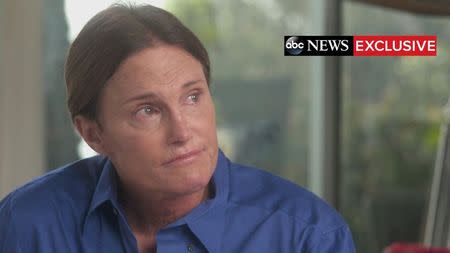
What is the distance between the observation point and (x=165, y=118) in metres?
1.38

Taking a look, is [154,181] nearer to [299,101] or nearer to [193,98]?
[193,98]

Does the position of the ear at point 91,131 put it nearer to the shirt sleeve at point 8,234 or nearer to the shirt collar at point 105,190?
the shirt collar at point 105,190

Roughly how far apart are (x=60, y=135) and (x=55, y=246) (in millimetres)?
1988

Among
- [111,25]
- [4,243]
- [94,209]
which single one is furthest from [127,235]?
[111,25]

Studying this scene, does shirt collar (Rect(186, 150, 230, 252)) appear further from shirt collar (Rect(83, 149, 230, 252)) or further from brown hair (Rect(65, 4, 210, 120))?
brown hair (Rect(65, 4, 210, 120))

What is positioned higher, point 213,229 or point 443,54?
point 443,54

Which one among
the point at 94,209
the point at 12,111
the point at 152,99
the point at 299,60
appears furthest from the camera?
the point at 299,60

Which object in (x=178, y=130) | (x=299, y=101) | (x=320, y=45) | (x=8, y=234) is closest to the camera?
(x=178, y=130)

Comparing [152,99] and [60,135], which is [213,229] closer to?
[152,99]

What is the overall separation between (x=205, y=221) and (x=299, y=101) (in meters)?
2.07

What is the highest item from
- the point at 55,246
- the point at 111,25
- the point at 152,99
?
the point at 111,25

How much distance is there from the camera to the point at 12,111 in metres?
3.19

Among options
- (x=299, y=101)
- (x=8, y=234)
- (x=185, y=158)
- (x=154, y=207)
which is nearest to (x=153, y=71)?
(x=185, y=158)

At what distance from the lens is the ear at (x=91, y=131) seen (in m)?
1.49
